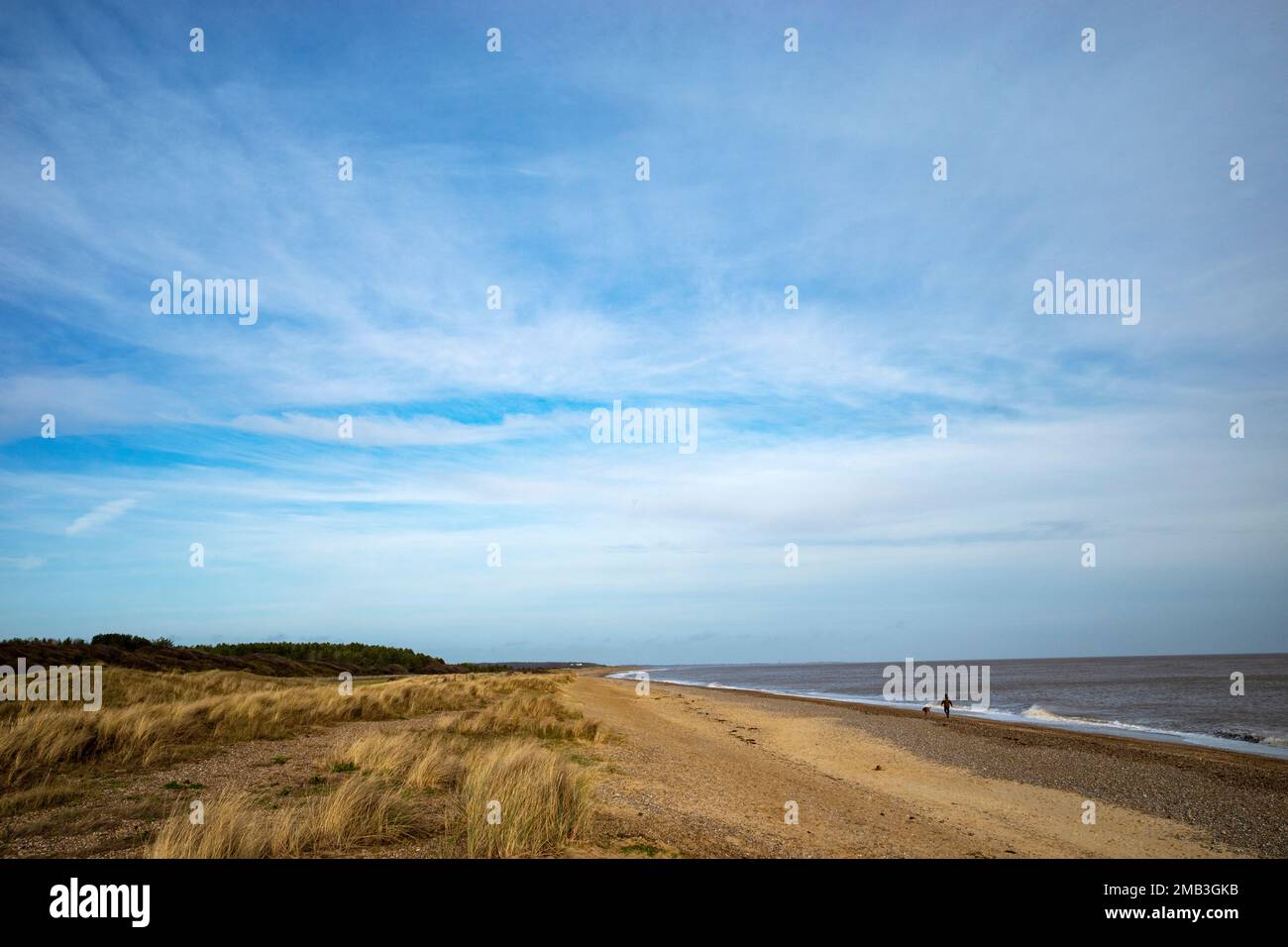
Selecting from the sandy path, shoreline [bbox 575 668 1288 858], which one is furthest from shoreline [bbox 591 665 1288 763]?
the sandy path

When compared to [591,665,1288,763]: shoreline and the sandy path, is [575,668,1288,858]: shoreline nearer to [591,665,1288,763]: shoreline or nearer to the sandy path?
Result: the sandy path

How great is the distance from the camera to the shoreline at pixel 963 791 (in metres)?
10.0

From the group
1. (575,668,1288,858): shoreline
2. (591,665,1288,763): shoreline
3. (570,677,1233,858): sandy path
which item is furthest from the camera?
(591,665,1288,763): shoreline

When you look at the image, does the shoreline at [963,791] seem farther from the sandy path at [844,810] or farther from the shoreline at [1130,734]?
the shoreline at [1130,734]

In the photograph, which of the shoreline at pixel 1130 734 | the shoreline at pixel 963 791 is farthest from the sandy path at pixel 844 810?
the shoreline at pixel 1130 734

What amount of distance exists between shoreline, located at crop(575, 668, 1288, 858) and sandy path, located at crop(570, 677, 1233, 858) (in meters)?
0.05

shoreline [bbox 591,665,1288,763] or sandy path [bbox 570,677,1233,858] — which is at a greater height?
sandy path [bbox 570,677,1233,858]

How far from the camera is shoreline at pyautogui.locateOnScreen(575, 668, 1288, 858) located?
10.0 meters

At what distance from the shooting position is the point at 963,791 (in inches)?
591

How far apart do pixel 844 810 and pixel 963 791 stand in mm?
5247

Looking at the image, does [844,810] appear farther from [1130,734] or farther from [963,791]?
[1130,734]
